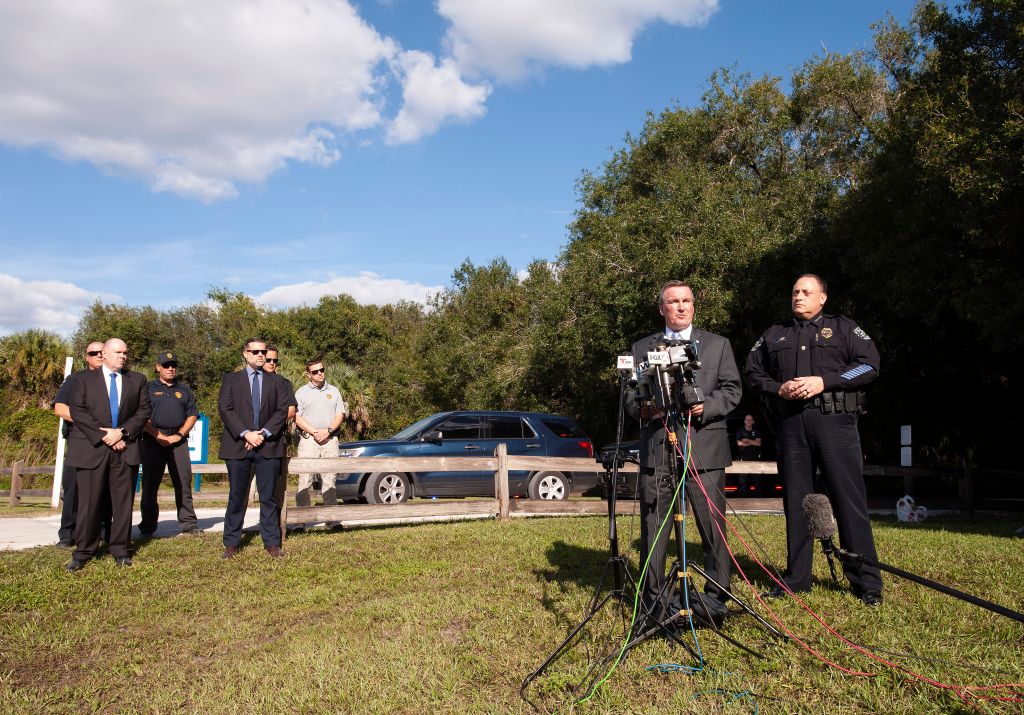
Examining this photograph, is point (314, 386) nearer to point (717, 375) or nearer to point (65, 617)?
point (65, 617)

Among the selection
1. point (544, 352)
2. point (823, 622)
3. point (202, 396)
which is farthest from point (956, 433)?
point (202, 396)

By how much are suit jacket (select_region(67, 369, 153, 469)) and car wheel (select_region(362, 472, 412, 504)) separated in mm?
5358

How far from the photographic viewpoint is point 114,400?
7129 mm

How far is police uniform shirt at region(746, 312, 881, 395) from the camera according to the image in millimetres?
5008

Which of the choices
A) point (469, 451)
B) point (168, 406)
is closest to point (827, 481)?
point (168, 406)

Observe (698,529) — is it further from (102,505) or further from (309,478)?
(309,478)

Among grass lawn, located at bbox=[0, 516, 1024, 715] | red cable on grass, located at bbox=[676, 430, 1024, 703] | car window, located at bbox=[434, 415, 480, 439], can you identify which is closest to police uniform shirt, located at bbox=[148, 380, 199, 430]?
grass lawn, located at bbox=[0, 516, 1024, 715]

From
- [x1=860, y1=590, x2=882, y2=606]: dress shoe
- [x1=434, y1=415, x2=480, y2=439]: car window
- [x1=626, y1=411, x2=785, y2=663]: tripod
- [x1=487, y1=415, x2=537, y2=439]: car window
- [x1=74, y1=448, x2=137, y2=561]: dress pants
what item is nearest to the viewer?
[x1=626, y1=411, x2=785, y2=663]: tripod

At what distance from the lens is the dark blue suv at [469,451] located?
1263 centimetres

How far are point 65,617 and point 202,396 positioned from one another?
40.9m

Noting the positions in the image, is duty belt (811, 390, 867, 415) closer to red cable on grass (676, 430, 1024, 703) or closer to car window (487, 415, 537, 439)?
red cable on grass (676, 430, 1024, 703)

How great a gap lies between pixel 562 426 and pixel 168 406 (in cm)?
767

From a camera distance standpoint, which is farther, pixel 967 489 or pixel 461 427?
pixel 461 427

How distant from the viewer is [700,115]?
26094 mm
